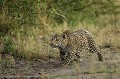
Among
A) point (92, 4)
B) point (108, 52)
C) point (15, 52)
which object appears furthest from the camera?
point (92, 4)

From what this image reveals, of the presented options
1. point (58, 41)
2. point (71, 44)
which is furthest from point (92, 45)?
point (58, 41)

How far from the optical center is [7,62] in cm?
1482

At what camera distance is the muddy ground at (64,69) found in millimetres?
13250

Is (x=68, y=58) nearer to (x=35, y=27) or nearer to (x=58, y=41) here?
(x=58, y=41)

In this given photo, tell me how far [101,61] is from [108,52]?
176 cm

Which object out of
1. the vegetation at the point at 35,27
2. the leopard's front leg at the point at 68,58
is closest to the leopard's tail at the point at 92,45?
the vegetation at the point at 35,27

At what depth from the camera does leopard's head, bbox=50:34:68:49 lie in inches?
560

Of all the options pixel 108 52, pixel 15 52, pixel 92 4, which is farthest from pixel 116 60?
pixel 92 4

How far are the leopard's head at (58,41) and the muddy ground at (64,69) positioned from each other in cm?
57

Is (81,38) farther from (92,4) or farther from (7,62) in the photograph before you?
(92,4)

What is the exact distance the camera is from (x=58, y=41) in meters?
14.4

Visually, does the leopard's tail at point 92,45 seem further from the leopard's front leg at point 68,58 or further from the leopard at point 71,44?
the leopard's front leg at point 68,58

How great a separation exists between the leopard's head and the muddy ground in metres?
0.57

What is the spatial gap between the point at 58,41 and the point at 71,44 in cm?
50
